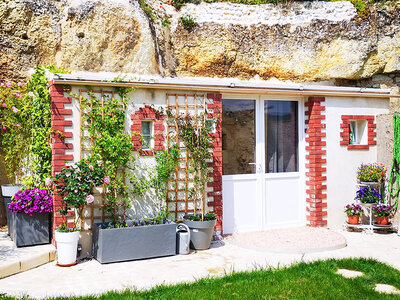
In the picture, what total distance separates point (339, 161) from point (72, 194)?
206 inches

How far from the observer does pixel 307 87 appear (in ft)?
24.7

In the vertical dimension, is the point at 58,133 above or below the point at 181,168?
above

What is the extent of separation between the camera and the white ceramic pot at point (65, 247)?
5.55m

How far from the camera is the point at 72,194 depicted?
5.54 metres

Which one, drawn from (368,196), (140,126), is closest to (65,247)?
(140,126)

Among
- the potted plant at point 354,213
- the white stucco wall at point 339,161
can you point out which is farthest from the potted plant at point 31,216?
the potted plant at point 354,213

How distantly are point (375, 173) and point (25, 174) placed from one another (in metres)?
6.83

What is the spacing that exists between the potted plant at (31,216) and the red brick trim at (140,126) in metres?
1.64

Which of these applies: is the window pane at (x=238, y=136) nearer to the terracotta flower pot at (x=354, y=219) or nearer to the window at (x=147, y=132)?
the window at (x=147, y=132)

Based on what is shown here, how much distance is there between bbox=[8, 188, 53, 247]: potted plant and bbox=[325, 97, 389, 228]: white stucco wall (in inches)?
207

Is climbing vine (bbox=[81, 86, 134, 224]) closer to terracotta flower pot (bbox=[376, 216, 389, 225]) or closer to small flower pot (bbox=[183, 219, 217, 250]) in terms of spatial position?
small flower pot (bbox=[183, 219, 217, 250])

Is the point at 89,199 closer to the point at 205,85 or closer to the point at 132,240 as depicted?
the point at 132,240

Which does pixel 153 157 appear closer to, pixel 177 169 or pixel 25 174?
pixel 177 169

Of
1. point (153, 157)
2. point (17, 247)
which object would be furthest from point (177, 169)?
point (17, 247)
